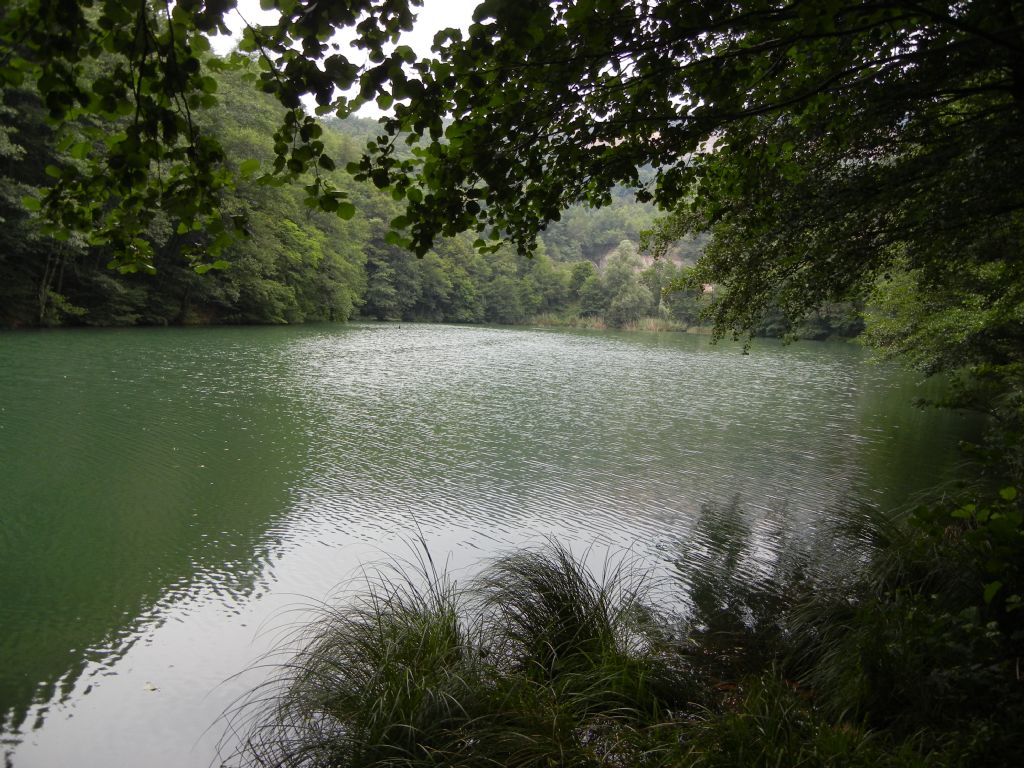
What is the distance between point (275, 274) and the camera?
106 ft

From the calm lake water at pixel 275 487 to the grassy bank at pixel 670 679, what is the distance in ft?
2.85

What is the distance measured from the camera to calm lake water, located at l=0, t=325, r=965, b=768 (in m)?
3.74

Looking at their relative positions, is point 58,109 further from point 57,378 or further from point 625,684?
point 57,378

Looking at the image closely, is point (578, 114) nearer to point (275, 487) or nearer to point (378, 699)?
point (378, 699)

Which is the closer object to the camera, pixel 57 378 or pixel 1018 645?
pixel 1018 645

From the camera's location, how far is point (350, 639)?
315 centimetres

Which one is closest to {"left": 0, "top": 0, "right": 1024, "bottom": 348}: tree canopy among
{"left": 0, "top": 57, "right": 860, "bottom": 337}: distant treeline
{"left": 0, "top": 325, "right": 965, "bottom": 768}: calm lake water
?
{"left": 0, "top": 57, "right": 860, "bottom": 337}: distant treeline

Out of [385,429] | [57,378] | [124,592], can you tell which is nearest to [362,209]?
[57,378]

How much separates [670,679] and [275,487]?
5.29 m

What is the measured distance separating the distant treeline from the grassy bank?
194cm

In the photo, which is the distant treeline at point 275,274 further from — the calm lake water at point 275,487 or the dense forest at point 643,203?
the calm lake water at point 275,487

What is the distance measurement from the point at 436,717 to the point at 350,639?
0.76 m

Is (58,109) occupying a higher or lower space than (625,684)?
higher

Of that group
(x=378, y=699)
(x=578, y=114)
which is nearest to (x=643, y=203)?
(x=578, y=114)
